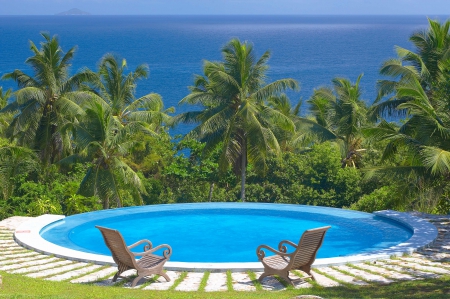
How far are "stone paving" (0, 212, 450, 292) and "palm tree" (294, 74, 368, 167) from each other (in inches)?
538

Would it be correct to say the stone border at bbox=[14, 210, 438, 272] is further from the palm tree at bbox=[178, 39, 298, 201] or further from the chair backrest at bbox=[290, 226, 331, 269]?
the palm tree at bbox=[178, 39, 298, 201]

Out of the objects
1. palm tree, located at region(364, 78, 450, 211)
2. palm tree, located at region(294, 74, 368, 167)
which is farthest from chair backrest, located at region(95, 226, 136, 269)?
palm tree, located at region(294, 74, 368, 167)

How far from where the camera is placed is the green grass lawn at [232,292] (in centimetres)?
906

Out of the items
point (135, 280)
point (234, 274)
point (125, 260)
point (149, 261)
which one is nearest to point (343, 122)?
point (234, 274)

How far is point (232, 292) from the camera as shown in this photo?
978 centimetres

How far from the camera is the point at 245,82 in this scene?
22.8 m

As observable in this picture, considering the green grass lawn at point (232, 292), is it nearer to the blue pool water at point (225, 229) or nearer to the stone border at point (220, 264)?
the stone border at point (220, 264)

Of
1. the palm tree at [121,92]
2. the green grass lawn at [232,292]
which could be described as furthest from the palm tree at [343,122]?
the green grass lawn at [232,292]

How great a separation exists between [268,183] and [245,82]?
4.15m

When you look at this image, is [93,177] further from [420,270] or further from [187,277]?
[420,270]

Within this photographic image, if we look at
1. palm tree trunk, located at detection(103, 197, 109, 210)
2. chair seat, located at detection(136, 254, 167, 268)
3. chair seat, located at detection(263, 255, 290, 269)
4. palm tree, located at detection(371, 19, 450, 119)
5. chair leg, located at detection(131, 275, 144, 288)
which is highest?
palm tree, located at detection(371, 19, 450, 119)

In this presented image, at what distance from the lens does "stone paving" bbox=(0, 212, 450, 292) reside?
10547mm

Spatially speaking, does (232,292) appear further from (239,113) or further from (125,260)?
(239,113)

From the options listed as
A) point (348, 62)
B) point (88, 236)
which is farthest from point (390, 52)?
point (88, 236)
